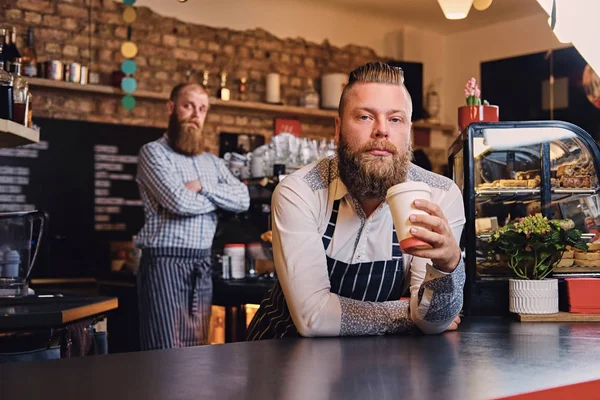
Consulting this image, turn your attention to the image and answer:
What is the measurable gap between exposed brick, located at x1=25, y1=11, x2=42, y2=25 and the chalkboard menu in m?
0.84

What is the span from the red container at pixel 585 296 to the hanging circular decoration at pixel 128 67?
5196mm

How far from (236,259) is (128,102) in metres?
2.89

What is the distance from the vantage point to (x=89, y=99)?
6910 millimetres

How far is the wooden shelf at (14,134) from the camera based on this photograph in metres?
3.01

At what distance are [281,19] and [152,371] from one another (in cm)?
693

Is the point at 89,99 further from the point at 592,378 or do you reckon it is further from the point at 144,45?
the point at 592,378

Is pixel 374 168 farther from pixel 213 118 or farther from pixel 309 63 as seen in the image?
Result: pixel 309 63

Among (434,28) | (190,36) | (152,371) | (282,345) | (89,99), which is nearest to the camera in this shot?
(152,371)

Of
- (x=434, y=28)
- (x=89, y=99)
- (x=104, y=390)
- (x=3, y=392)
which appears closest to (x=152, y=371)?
(x=104, y=390)

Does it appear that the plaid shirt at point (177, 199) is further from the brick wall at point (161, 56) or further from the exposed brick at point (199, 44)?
the exposed brick at point (199, 44)

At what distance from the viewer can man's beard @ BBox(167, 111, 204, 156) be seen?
4.32m

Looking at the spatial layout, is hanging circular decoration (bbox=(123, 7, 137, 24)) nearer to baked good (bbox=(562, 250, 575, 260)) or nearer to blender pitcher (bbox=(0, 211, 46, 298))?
blender pitcher (bbox=(0, 211, 46, 298))

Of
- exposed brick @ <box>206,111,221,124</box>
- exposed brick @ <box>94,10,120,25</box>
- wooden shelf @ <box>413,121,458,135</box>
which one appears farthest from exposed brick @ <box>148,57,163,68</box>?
wooden shelf @ <box>413,121,458,135</box>

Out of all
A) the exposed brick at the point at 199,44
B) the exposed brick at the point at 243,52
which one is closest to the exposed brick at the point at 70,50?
the exposed brick at the point at 199,44
